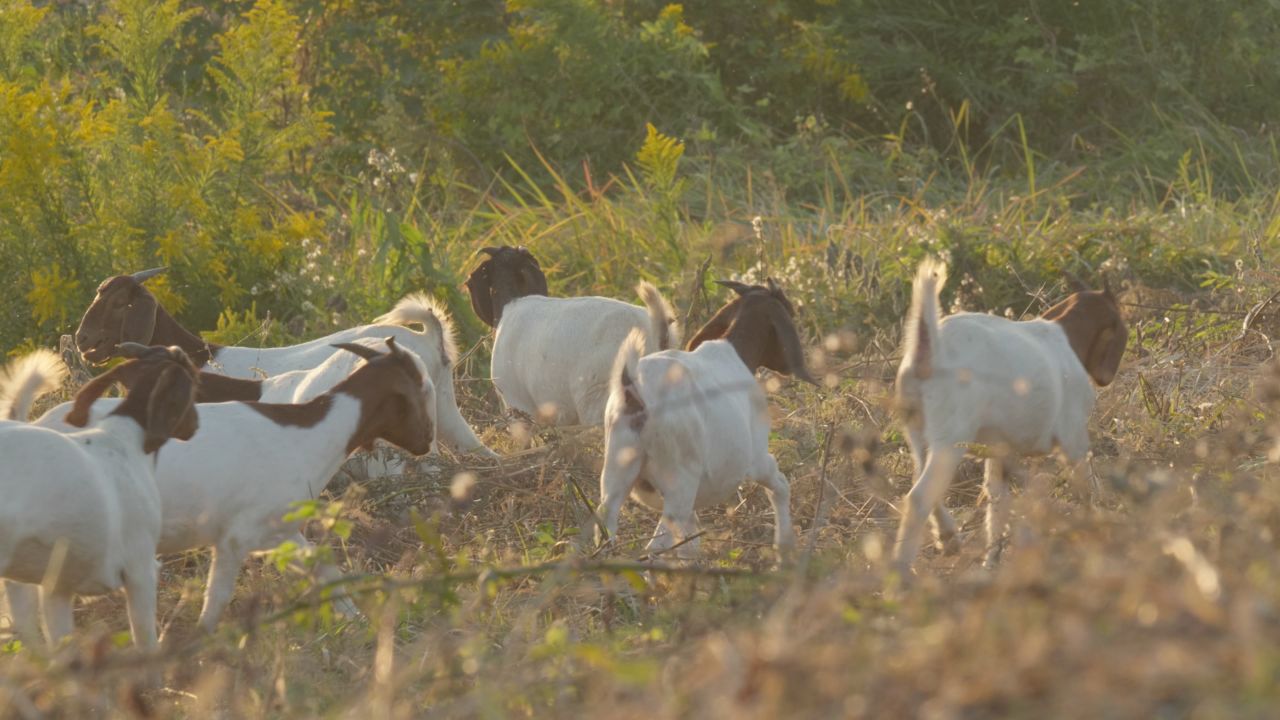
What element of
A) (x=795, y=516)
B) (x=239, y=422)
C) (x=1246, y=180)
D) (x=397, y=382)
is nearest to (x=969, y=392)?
(x=795, y=516)

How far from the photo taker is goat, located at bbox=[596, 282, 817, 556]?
5453 mm

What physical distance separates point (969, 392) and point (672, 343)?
1.50m

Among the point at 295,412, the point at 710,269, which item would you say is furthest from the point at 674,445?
the point at 710,269

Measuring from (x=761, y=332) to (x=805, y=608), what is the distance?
3.46 metres

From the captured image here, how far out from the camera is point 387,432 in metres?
6.14

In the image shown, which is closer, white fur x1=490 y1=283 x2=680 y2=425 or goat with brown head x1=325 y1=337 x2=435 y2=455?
goat with brown head x1=325 y1=337 x2=435 y2=455

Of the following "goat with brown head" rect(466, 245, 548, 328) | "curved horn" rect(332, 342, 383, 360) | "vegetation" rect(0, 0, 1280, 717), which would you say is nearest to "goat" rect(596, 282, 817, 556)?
"vegetation" rect(0, 0, 1280, 717)

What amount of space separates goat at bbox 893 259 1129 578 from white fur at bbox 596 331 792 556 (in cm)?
55

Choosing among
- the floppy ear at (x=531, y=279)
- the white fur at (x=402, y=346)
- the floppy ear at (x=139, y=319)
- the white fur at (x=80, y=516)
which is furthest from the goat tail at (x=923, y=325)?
the floppy ear at (x=139, y=319)

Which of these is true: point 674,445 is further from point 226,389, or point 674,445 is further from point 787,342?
point 226,389

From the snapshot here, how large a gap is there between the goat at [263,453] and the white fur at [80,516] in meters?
0.43

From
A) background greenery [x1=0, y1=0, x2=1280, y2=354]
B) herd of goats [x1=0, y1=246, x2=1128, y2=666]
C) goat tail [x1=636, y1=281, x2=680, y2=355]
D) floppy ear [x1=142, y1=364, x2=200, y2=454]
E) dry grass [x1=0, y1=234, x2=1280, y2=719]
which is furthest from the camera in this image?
background greenery [x1=0, y1=0, x2=1280, y2=354]

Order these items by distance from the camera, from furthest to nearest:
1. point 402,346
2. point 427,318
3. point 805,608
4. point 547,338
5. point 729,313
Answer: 1. point 547,338
2. point 427,318
3. point 402,346
4. point 729,313
5. point 805,608

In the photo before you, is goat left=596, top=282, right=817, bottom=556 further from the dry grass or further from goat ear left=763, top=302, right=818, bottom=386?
goat ear left=763, top=302, right=818, bottom=386
